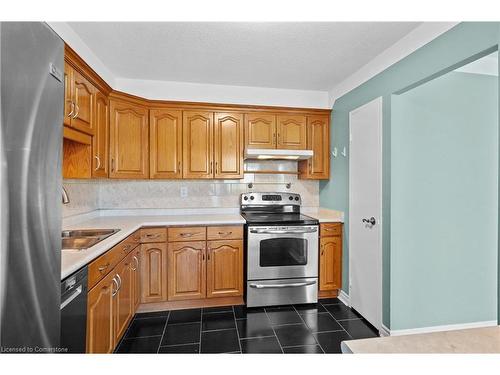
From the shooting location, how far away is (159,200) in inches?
123

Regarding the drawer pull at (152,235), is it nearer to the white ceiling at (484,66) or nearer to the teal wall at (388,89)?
the teal wall at (388,89)

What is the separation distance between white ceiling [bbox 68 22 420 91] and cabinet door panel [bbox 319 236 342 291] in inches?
71.8

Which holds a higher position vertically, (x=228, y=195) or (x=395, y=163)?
(x=395, y=163)

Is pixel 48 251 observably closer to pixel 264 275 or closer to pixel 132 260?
pixel 132 260

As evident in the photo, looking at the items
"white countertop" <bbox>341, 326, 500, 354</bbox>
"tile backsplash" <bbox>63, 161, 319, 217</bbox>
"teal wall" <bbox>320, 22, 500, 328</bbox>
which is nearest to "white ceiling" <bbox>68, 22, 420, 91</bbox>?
"teal wall" <bbox>320, 22, 500, 328</bbox>

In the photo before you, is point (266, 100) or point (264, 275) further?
point (266, 100)

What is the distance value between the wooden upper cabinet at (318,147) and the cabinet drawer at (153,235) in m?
1.79

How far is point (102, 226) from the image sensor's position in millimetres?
2295

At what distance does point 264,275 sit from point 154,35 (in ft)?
7.84

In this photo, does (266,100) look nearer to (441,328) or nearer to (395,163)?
(395,163)
